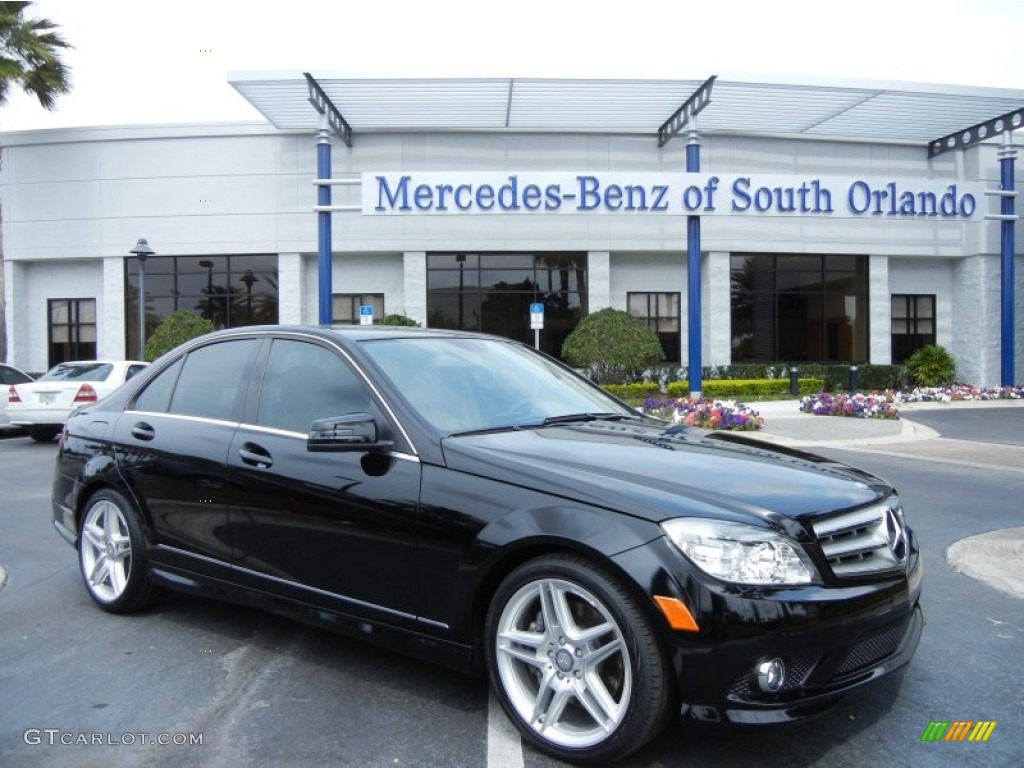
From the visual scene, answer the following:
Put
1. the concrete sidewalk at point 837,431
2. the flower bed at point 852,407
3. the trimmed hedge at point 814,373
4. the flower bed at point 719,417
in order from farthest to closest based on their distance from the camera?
the trimmed hedge at point 814,373 → the flower bed at point 852,407 → the flower bed at point 719,417 → the concrete sidewalk at point 837,431

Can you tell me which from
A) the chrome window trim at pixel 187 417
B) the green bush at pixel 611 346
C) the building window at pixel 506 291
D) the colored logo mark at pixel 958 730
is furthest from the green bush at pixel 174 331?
the colored logo mark at pixel 958 730

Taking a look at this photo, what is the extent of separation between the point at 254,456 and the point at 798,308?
25254 millimetres

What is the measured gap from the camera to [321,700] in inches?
133

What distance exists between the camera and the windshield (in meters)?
3.59

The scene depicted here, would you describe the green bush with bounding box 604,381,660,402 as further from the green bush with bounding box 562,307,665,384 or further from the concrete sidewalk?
the concrete sidewalk

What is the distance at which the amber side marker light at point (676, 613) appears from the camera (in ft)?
8.35

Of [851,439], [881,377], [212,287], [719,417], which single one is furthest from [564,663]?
[881,377]

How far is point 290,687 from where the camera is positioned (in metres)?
3.52

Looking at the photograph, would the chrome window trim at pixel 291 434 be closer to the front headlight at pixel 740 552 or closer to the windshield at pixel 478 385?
the windshield at pixel 478 385

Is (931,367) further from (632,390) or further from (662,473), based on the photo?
(662,473)

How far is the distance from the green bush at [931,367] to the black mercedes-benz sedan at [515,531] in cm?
2489

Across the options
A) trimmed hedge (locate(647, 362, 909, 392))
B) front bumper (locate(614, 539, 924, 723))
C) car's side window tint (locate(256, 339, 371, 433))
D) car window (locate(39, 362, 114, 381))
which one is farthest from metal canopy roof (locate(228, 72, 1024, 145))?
front bumper (locate(614, 539, 924, 723))

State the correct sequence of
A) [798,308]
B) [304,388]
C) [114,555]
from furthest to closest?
[798,308] → [114,555] → [304,388]

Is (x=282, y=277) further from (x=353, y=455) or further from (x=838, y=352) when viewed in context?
(x=353, y=455)
